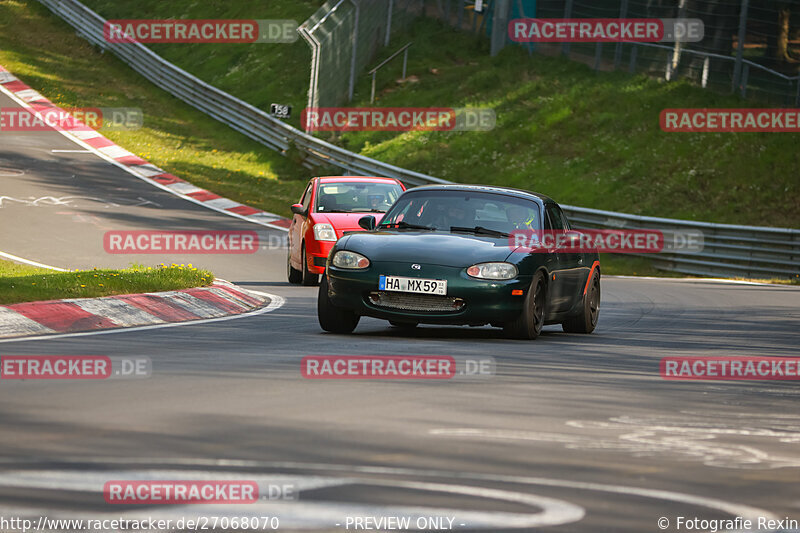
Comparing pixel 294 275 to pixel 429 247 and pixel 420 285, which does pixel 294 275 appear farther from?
pixel 420 285

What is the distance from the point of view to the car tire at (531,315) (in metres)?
10.7

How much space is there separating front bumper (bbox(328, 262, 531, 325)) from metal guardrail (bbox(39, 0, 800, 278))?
14.8 metres

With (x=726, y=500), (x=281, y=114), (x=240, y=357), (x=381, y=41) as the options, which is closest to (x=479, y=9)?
(x=381, y=41)

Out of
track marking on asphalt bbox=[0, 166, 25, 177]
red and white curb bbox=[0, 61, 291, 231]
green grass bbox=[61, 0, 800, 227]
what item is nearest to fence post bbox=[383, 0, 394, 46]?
green grass bbox=[61, 0, 800, 227]

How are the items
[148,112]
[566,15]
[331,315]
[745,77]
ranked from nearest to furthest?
[331,315] → [745,77] → [566,15] → [148,112]

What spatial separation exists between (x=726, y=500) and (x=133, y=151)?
3161cm

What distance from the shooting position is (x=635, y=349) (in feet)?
35.8

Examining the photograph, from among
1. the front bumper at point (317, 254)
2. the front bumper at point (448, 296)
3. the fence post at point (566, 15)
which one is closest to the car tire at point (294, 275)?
the front bumper at point (317, 254)

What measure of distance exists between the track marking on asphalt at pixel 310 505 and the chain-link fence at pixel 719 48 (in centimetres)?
2761

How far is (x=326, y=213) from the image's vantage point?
57.5 ft

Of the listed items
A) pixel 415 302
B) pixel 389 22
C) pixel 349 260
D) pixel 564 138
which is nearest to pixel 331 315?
pixel 349 260

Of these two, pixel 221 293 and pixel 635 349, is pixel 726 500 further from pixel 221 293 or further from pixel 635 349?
pixel 221 293

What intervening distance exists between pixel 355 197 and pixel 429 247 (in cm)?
749

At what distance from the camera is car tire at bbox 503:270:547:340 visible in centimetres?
1070
